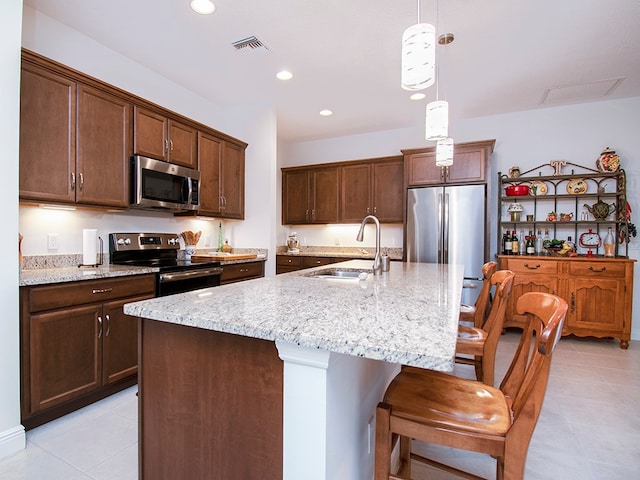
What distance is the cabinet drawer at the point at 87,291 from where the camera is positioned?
1.89 meters

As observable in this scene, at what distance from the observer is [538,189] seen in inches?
160

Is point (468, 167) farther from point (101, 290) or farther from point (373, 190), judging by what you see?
point (101, 290)

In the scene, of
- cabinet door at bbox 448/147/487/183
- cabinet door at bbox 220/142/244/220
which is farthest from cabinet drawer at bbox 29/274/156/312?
cabinet door at bbox 448/147/487/183

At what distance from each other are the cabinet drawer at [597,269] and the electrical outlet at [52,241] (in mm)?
4930

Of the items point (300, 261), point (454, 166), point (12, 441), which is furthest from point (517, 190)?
point (12, 441)

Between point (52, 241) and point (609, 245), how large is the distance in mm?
5423

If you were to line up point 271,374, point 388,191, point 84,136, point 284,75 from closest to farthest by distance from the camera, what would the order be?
point 271,374 < point 84,136 < point 284,75 < point 388,191

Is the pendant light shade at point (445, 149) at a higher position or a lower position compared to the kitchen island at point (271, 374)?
higher

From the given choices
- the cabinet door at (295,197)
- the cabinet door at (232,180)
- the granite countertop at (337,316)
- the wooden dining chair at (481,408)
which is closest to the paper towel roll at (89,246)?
the cabinet door at (232,180)

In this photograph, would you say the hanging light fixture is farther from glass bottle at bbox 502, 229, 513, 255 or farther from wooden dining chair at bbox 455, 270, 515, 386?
glass bottle at bbox 502, 229, 513, 255

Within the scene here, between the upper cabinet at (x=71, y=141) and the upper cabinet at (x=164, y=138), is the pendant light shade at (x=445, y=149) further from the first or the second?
the upper cabinet at (x=71, y=141)

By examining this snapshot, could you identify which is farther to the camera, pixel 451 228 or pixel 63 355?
pixel 451 228

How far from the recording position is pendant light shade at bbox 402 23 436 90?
123cm

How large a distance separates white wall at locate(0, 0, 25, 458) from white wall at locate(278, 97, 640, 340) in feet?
13.8
